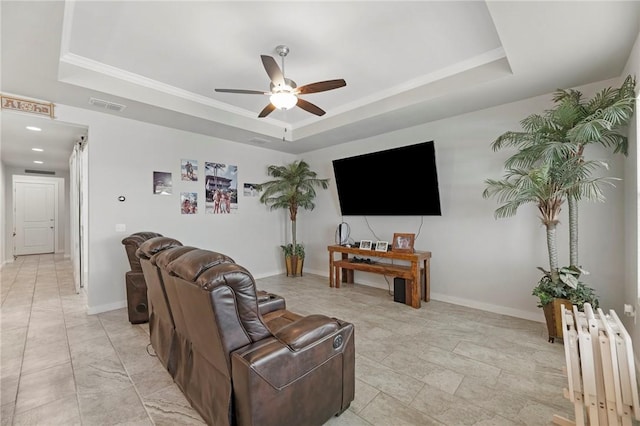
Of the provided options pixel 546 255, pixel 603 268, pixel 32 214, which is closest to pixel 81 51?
pixel 546 255

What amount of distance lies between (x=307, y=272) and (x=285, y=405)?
4.88 m

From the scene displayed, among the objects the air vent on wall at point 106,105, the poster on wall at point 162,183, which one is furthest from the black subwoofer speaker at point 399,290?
the air vent on wall at point 106,105

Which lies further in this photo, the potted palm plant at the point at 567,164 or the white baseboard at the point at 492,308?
the white baseboard at the point at 492,308

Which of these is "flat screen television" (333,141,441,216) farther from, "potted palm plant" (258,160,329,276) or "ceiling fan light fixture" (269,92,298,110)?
"ceiling fan light fixture" (269,92,298,110)

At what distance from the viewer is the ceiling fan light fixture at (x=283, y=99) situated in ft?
9.27

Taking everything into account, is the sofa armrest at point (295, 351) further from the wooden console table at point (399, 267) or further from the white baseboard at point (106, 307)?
the white baseboard at point (106, 307)

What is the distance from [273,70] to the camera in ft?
8.34

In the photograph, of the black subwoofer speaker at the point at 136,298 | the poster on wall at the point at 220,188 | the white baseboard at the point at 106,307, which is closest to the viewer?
the black subwoofer speaker at the point at 136,298

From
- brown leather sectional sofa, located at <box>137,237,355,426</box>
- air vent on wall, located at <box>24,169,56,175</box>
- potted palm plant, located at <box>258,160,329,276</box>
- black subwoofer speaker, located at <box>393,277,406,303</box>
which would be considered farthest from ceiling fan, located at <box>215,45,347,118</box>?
air vent on wall, located at <box>24,169,56,175</box>

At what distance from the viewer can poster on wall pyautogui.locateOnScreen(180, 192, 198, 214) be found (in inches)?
187

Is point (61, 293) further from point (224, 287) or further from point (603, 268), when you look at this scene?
point (603, 268)

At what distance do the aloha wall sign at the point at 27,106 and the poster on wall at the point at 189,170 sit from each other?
1679 mm

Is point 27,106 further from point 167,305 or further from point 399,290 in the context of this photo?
point 399,290

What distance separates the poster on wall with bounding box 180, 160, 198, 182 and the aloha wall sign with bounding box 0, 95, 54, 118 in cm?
168
